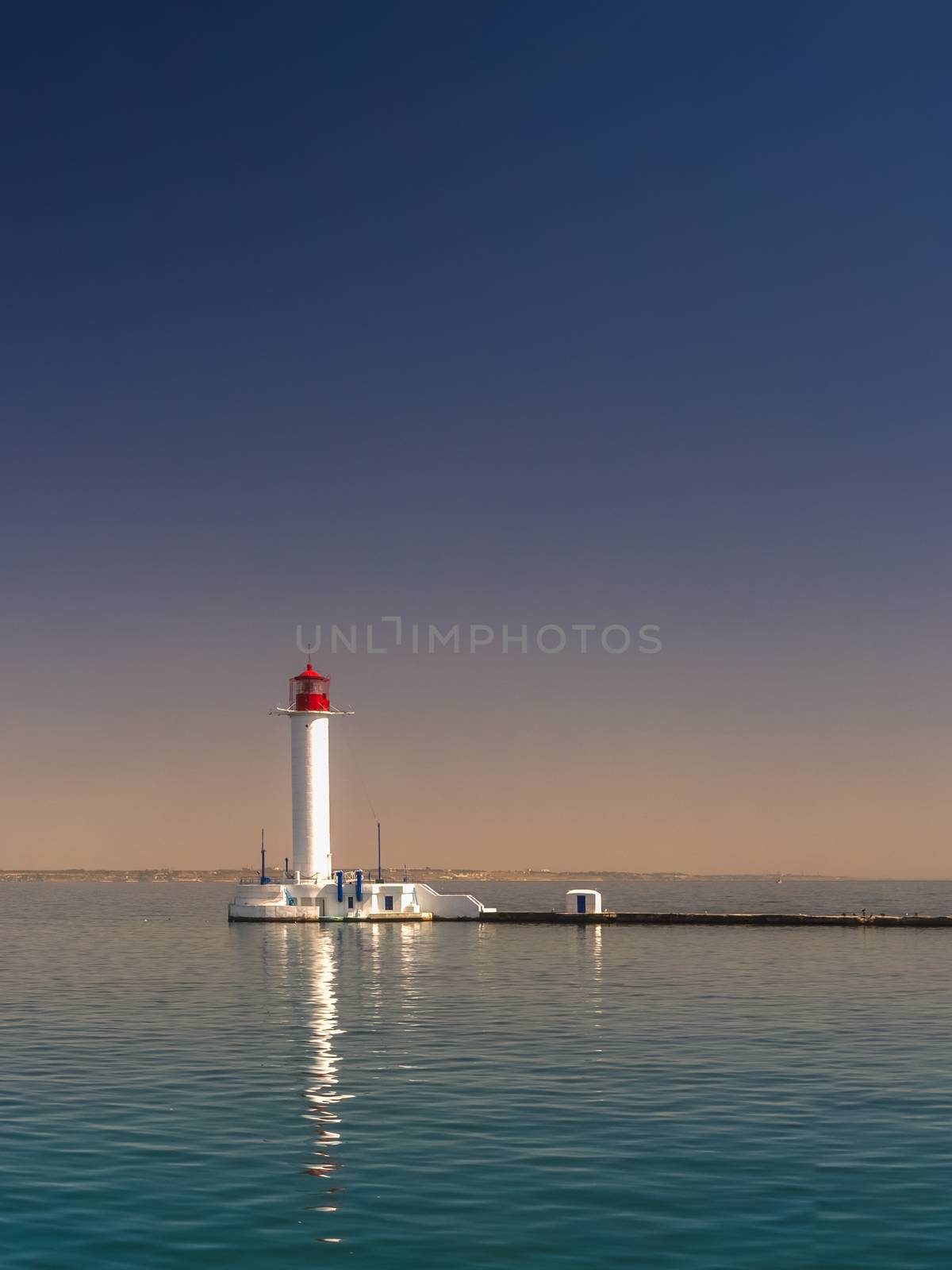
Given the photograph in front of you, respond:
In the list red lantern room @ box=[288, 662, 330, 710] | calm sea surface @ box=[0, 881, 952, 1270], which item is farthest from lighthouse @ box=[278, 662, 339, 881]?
calm sea surface @ box=[0, 881, 952, 1270]

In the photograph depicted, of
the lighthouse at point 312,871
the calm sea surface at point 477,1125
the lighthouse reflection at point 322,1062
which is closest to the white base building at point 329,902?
the lighthouse at point 312,871

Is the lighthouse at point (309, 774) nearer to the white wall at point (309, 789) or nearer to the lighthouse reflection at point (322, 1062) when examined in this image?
the white wall at point (309, 789)

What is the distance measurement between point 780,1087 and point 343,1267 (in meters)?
14.3

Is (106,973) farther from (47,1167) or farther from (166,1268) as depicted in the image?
(166,1268)

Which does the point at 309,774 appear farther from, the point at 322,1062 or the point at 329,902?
the point at 322,1062

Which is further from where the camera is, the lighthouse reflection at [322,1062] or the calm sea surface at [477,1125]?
the lighthouse reflection at [322,1062]

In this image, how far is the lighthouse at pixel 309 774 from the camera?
97.3 metres

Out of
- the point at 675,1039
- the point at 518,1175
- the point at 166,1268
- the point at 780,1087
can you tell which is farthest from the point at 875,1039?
the point at 166,1268

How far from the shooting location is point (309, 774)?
319 feet

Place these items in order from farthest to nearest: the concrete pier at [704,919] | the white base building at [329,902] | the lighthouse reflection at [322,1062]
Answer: the white base building at [329,902] → the concrete pier at [704,919] → the lighthouse reflection at [322,1062]

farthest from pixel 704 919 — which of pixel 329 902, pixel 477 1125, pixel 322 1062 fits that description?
pixel 477 1125

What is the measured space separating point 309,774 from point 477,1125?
74576 mm

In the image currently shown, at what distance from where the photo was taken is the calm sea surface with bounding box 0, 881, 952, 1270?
17.0 m

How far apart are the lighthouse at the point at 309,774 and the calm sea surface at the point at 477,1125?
1758 inches
